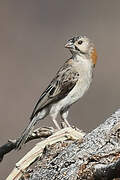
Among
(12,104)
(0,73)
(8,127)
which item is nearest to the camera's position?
(8,127)

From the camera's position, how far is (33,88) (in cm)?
1639

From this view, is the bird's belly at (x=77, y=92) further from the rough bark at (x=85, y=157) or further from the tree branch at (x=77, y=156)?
the rough bark at (x=85, y=157)

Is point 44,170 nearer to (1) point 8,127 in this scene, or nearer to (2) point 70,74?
(2) point 70,74

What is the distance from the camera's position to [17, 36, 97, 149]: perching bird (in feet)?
26.7

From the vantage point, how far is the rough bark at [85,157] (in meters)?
3.07

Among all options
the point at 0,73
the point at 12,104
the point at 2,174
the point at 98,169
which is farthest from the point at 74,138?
the point at 0,73

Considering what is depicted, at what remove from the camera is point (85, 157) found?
321 centimetres

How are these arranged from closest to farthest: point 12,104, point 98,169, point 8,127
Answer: point 98,169 < point 8,127 < point 12,104

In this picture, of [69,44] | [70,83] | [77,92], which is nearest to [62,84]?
[70,83]

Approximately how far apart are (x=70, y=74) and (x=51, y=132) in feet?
15.0

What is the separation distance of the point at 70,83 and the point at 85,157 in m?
5.26

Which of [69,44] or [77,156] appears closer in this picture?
[77,156]

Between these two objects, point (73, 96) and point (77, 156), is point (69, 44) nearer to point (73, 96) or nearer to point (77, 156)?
point (73, 96)

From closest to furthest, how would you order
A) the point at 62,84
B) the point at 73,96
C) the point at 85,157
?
1. the point at 85,157
2. the point at 73,96
3. the point at 62,84
